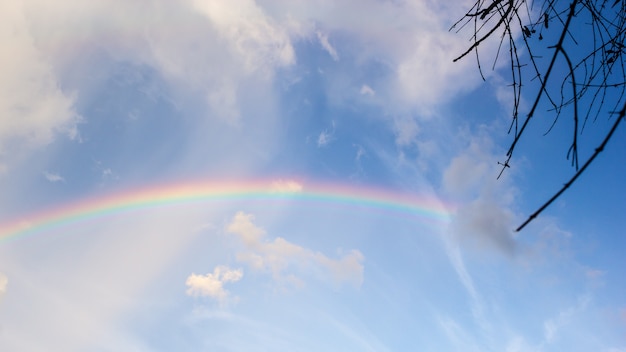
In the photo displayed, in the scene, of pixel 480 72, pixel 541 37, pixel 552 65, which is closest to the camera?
pixel 552 65

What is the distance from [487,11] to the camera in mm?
1307

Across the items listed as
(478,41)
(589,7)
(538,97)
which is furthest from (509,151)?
(589,7)

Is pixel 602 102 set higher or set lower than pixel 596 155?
higher

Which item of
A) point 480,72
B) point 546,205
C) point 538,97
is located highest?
point 480,72

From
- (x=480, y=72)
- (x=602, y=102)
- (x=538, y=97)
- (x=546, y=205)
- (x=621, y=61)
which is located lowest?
(x=546, y=205)

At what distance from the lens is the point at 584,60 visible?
1.40 meters

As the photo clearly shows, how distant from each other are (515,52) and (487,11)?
0.48 feet

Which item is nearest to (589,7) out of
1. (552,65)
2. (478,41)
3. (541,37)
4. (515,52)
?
(541,37)

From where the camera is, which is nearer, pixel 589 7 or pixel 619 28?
pixel 589 7

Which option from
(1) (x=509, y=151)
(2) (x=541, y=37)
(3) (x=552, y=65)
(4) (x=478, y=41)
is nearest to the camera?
(3) (x=552, y=65)

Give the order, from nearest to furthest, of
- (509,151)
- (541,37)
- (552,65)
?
(552,65)
(509,151)
(541,37)

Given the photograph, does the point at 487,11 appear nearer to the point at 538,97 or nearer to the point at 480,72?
the point at 480,72

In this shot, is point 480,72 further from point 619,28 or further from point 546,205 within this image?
point 546,205

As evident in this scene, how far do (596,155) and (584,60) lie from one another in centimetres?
83
